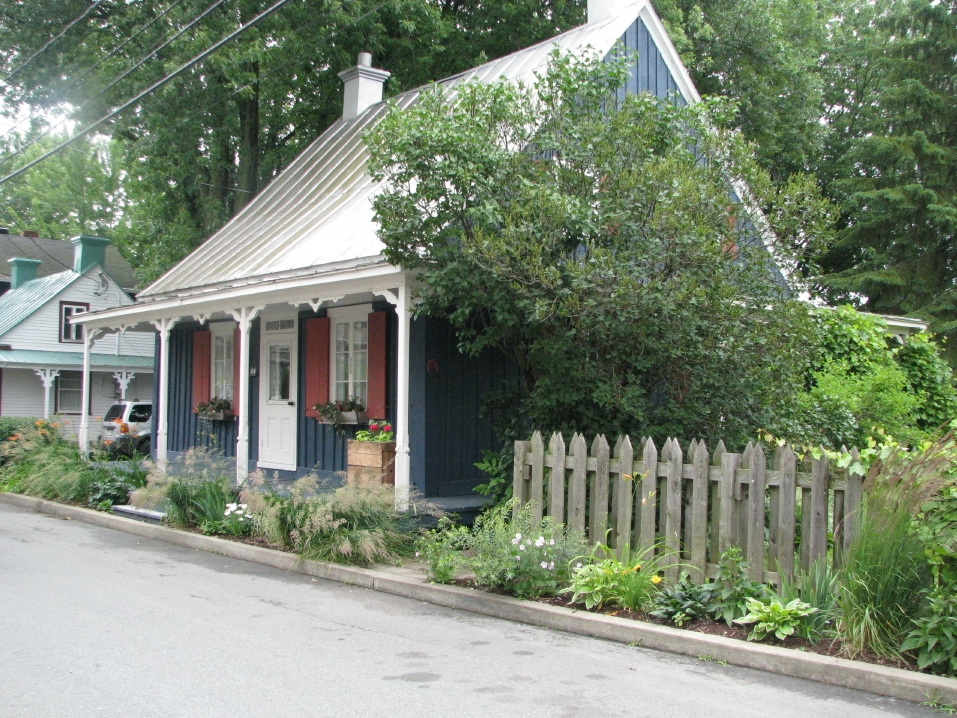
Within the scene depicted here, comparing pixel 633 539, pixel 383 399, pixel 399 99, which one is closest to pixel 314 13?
pixel 399 99

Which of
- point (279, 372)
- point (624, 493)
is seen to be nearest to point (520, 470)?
point (624, 493)

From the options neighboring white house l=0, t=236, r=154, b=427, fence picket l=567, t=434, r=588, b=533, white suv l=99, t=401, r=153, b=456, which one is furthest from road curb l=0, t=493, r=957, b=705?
neighboring white house l=0, t=236, r=154, b=427

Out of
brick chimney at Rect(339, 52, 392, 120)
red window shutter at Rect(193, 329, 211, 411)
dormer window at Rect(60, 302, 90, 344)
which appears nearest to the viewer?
red window shutter at Rect(193, 329, 211, 411)

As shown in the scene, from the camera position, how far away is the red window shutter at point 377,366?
11.5 m

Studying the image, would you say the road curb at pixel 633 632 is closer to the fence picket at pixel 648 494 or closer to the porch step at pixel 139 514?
the fence picket at pixel 648 494

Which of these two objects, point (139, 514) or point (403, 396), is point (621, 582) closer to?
point (403, 396)

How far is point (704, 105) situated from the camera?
9.27 meters

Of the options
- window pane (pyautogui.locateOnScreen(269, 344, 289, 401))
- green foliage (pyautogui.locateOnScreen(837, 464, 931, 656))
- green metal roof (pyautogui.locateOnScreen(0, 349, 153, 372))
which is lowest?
green foliage (pyautogui.locateOnScreen(837, 464, 931, 656))

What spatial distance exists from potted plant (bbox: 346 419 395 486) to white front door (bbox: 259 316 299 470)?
2.65 metres

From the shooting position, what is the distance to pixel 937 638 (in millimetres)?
5188

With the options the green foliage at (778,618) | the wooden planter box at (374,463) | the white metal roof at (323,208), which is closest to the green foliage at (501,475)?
the wooden planter box at (374,463)

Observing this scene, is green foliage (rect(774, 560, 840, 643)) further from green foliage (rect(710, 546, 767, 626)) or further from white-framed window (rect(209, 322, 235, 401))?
white-framed window (rect(209, 322, 235, 401))

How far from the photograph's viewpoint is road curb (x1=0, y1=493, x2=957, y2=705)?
16.8 ft

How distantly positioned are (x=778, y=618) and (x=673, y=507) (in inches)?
52.1
